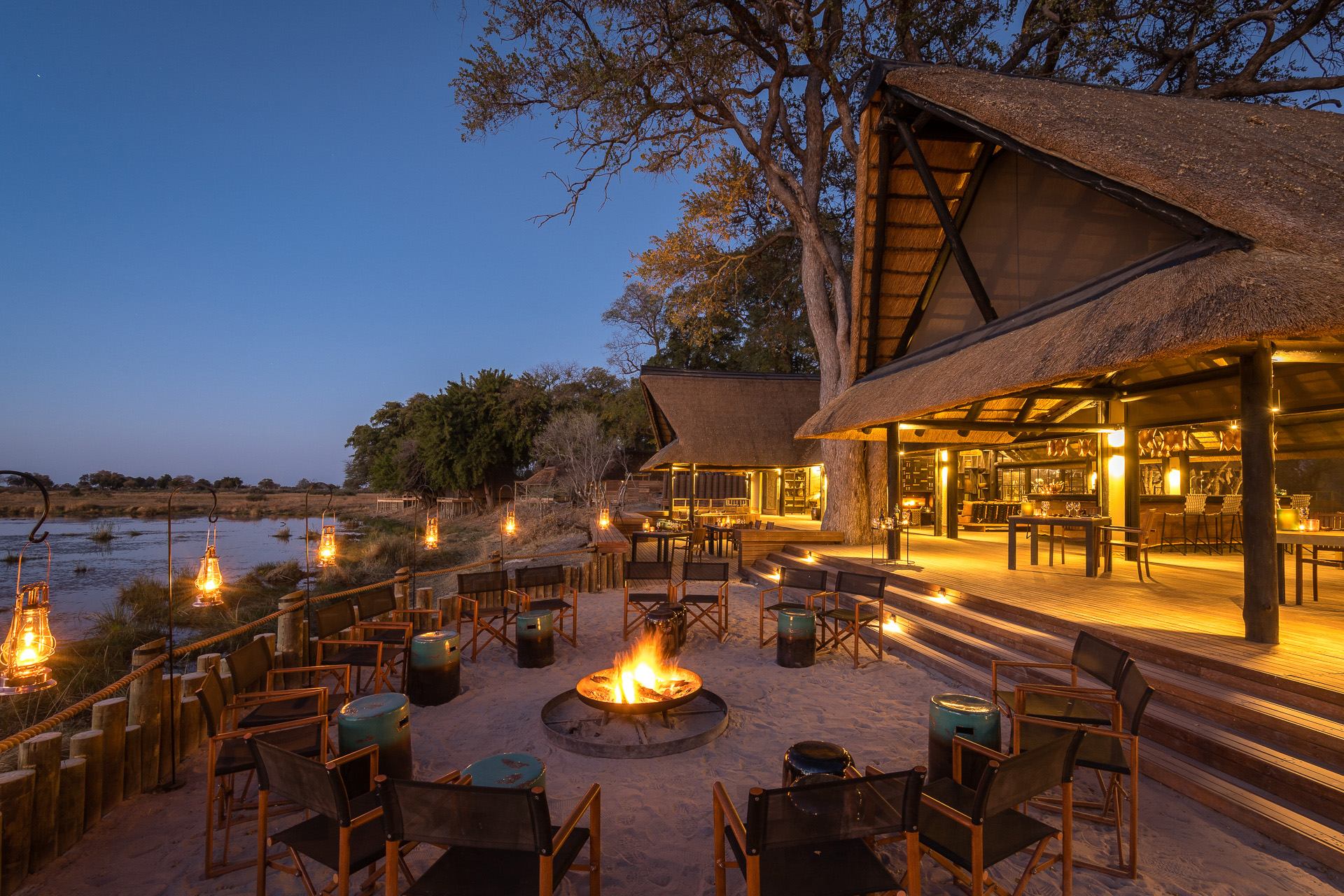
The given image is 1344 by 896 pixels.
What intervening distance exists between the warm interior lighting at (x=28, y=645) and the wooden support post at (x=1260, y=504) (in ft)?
23.8

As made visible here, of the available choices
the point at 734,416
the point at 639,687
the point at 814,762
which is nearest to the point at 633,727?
the point at 639,687

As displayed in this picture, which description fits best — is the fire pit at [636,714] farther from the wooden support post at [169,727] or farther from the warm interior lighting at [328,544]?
the warm interior lighting at [328,544]

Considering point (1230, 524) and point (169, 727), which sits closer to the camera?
point (169, 727)

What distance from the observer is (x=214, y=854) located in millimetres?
3117

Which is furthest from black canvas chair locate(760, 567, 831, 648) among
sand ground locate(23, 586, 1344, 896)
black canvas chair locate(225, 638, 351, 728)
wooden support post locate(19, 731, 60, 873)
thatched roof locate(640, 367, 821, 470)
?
thatched roof locate(640, 367, 821, 470)

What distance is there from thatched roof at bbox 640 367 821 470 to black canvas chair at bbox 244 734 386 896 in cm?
1362

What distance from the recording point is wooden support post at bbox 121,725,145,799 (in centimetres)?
365

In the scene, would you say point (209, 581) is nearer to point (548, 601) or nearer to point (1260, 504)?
point (548, 601)

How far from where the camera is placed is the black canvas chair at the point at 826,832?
82.2 inches

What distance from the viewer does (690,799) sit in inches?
141

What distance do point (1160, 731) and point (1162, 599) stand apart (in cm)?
316

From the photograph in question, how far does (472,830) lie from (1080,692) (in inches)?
127

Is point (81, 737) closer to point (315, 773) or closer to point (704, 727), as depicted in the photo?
point (315, 773)

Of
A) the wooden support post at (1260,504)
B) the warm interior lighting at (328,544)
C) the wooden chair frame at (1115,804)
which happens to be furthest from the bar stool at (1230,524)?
the warm interior lighting at (328,544)
